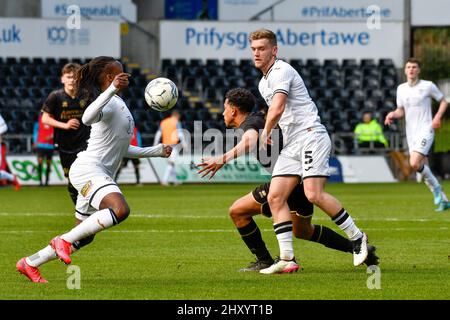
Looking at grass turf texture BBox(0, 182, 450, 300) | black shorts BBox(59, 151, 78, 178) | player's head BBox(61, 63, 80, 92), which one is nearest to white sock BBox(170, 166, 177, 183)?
grass turf texture BBox(0, 182, 450, 300)

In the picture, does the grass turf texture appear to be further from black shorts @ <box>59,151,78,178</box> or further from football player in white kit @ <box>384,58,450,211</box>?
black shorts @ <box>59,151,78,178</box>

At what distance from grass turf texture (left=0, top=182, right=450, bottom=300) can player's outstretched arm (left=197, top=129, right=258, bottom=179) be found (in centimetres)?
97

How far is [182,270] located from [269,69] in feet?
6.82

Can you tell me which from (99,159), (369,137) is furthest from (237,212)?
(369,137)

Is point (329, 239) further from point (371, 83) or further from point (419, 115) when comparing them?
point (371, 83)

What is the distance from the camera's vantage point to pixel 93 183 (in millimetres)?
9609

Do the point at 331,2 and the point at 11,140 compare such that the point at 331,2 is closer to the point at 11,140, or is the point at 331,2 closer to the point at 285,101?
the point at 11,140

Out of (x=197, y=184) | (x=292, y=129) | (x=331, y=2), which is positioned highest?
(x=331, y=2)

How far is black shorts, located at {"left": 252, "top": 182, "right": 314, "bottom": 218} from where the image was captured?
Answer: 1059 cm

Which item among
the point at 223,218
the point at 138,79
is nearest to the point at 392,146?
the point at 138,79

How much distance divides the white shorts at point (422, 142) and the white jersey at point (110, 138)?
946 cm

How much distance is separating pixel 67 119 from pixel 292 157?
407 cm

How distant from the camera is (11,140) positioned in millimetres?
33188

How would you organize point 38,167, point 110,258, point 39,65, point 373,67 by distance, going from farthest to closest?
point 373,67, point 39,65, point 38,167, point 110,258
